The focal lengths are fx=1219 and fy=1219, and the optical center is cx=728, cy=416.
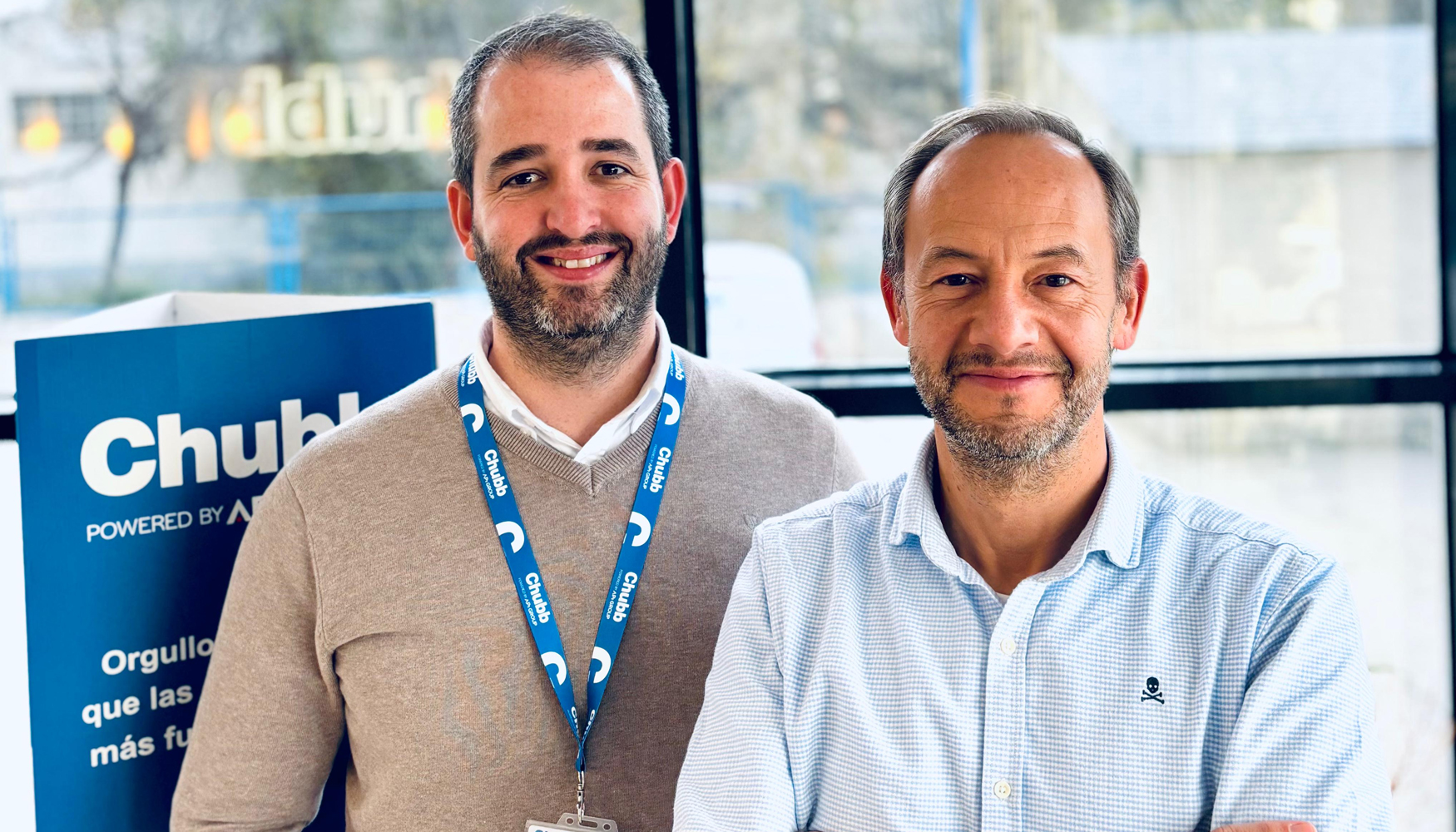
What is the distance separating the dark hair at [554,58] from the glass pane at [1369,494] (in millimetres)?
1264

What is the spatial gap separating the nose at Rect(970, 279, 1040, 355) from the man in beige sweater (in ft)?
1.95

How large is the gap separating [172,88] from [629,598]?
2.09 metres

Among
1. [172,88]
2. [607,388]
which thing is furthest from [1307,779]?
[172,88]

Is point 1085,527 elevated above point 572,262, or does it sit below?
below

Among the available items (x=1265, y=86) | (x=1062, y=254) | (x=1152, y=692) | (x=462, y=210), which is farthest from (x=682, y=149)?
(x=1152, y=692)

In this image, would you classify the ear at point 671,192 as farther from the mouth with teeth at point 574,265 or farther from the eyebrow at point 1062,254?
the eyebrow at point 1062,254

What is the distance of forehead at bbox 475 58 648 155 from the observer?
203 centimetres

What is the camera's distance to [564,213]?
200 cm

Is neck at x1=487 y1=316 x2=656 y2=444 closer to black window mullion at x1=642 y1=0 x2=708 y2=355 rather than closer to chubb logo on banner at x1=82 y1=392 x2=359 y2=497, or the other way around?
chubb logo on banner at x1=82 y1=392 x2=359 y2=497

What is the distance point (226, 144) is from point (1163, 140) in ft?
8.05

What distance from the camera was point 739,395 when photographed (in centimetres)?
221

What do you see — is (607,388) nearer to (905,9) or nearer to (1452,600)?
(905,9)

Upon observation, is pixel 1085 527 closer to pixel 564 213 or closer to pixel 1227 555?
pixel 1227 555

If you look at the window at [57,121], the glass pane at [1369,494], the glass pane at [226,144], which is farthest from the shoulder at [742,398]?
the window at [57,121]
